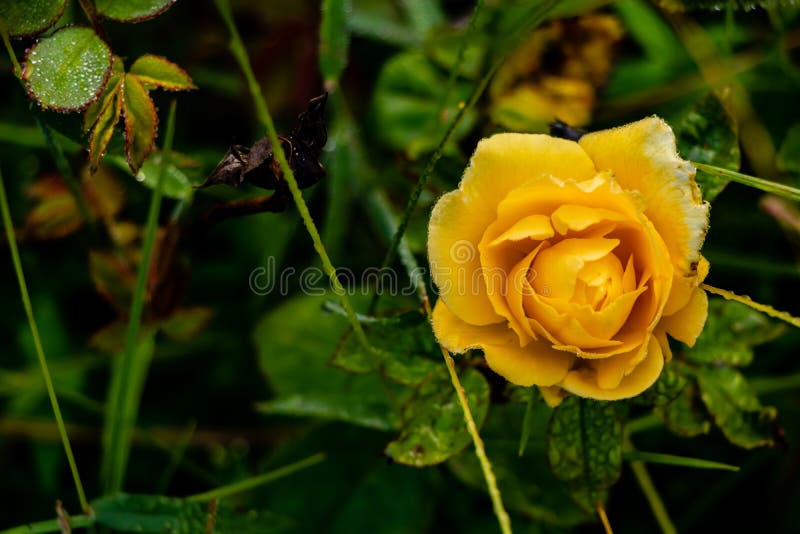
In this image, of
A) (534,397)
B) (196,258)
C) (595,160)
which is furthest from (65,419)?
(595,160)

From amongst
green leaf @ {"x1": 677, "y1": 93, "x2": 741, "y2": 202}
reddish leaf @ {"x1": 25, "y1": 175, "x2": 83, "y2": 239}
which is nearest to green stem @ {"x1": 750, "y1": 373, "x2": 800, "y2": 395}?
green leaf @ {"x1": 677, "y1": 93, "x2": 741, "y2": 202}

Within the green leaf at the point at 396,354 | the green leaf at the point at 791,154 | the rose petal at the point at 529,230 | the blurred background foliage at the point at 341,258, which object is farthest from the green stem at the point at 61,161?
the green leaf at the point at 791,154

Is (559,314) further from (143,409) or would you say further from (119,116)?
(143,409)

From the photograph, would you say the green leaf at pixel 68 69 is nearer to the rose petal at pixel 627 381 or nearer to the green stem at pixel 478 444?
the green stem at pixel 478 444

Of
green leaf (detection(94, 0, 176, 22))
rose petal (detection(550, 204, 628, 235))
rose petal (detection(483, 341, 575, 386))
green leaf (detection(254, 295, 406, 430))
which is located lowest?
green leaf (detection(254, 295, 406, 430))

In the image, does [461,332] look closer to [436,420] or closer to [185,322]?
[436,420]

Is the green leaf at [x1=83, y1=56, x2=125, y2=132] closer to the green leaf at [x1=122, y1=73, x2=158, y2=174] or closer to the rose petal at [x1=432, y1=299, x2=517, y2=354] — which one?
the green leaf at [x1=122, y1=73, x2=158, y2=174]
